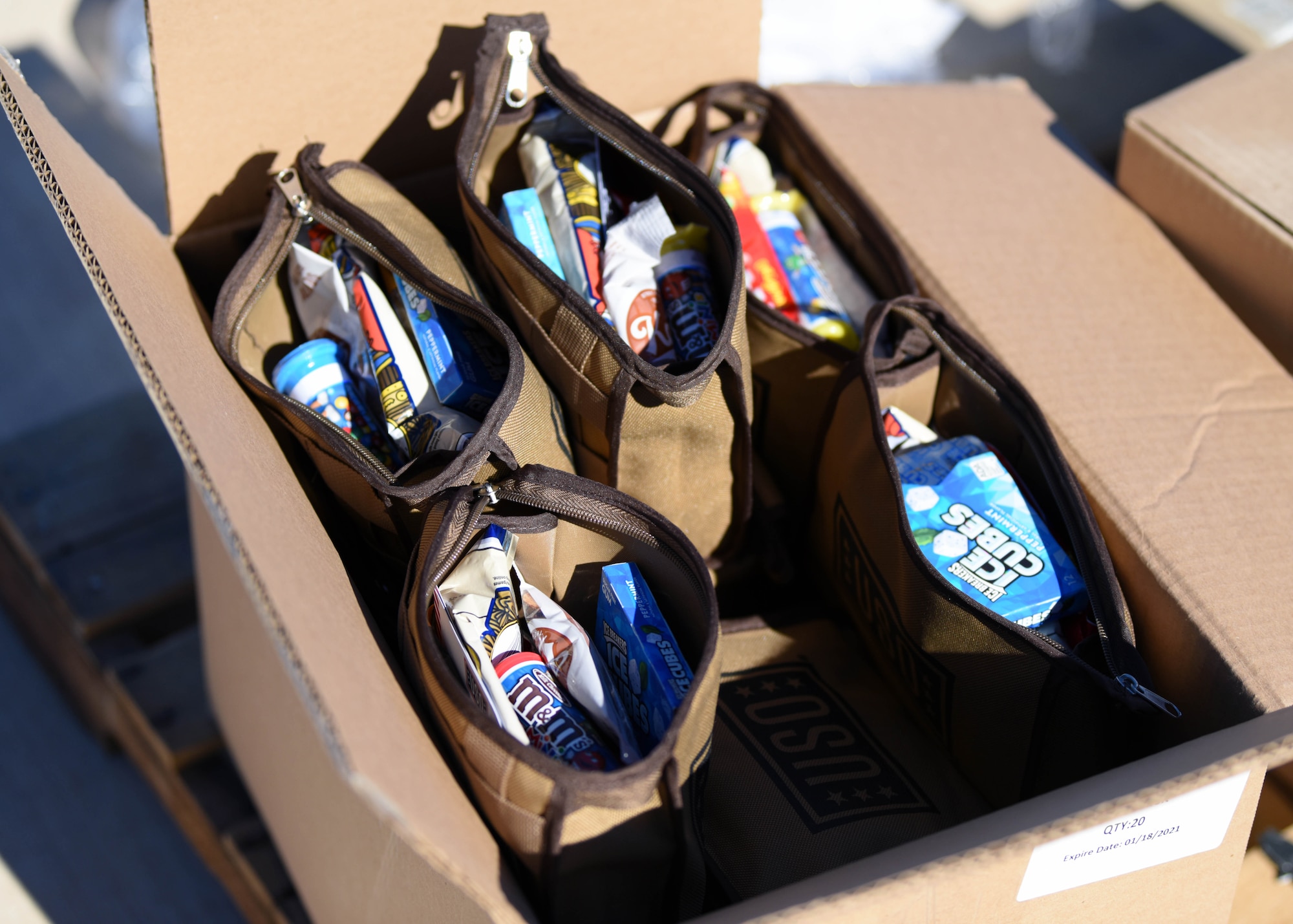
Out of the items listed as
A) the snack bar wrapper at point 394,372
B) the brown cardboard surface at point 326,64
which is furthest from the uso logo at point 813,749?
the brown cardboard surface at point 326,64

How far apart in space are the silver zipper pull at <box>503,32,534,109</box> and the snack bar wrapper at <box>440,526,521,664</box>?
17.1 inches

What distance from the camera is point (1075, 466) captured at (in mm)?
865

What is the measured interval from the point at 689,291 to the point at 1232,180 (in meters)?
0.61

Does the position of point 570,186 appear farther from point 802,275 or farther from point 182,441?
point 182,441

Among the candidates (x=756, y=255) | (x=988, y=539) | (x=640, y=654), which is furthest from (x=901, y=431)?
(x=640, y=654)

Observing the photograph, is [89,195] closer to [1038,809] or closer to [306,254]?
[306,254]

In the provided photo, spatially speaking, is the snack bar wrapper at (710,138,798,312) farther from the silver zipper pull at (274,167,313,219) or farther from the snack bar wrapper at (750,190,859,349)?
the silver zipper pull at (274,167,313,219)

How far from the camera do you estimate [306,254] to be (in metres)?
0.88

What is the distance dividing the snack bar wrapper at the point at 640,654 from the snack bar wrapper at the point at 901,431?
295mm

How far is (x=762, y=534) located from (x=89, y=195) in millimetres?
661

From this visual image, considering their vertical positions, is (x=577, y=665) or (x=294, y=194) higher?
(x=294, y=194)

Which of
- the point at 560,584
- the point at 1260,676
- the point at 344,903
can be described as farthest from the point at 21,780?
the point at 1260,676

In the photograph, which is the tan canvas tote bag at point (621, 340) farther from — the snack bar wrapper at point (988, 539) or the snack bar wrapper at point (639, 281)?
the snack bar wrapper at point (988, 539)

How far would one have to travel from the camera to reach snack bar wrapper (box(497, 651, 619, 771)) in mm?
654
